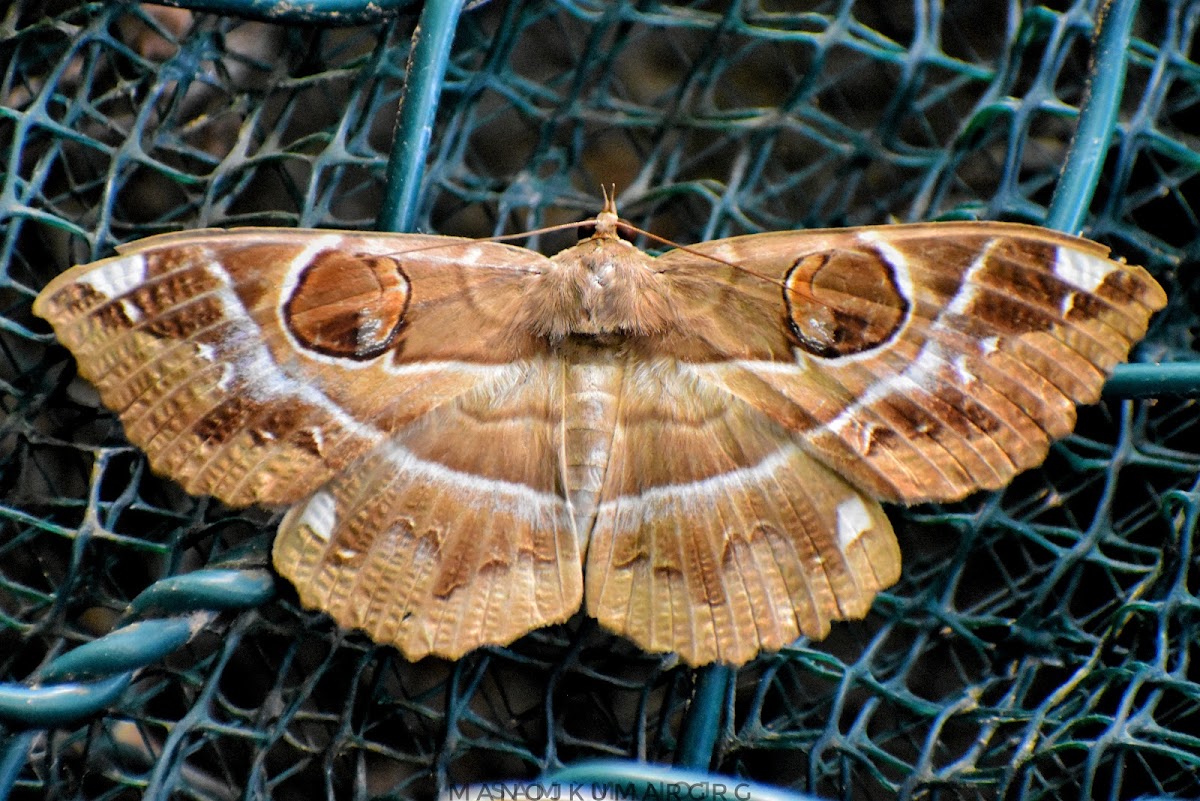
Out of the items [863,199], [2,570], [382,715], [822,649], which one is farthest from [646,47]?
[2,570]

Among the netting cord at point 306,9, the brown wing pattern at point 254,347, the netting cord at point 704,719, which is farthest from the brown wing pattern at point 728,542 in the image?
the netting cord at point 306,9

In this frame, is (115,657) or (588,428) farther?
(588,428)

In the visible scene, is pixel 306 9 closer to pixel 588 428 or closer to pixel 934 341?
pixel 588 428

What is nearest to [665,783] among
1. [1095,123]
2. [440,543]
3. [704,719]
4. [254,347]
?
[704,719]

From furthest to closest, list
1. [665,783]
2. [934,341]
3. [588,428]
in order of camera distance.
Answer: [588,428] < [934,341] < [665,783]

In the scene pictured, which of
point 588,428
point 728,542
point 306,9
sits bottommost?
point 728,542

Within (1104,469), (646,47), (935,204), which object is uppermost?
(646,47)

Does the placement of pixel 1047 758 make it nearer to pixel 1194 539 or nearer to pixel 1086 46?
pixel 1194 539

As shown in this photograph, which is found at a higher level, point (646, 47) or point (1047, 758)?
point (646, 47)
